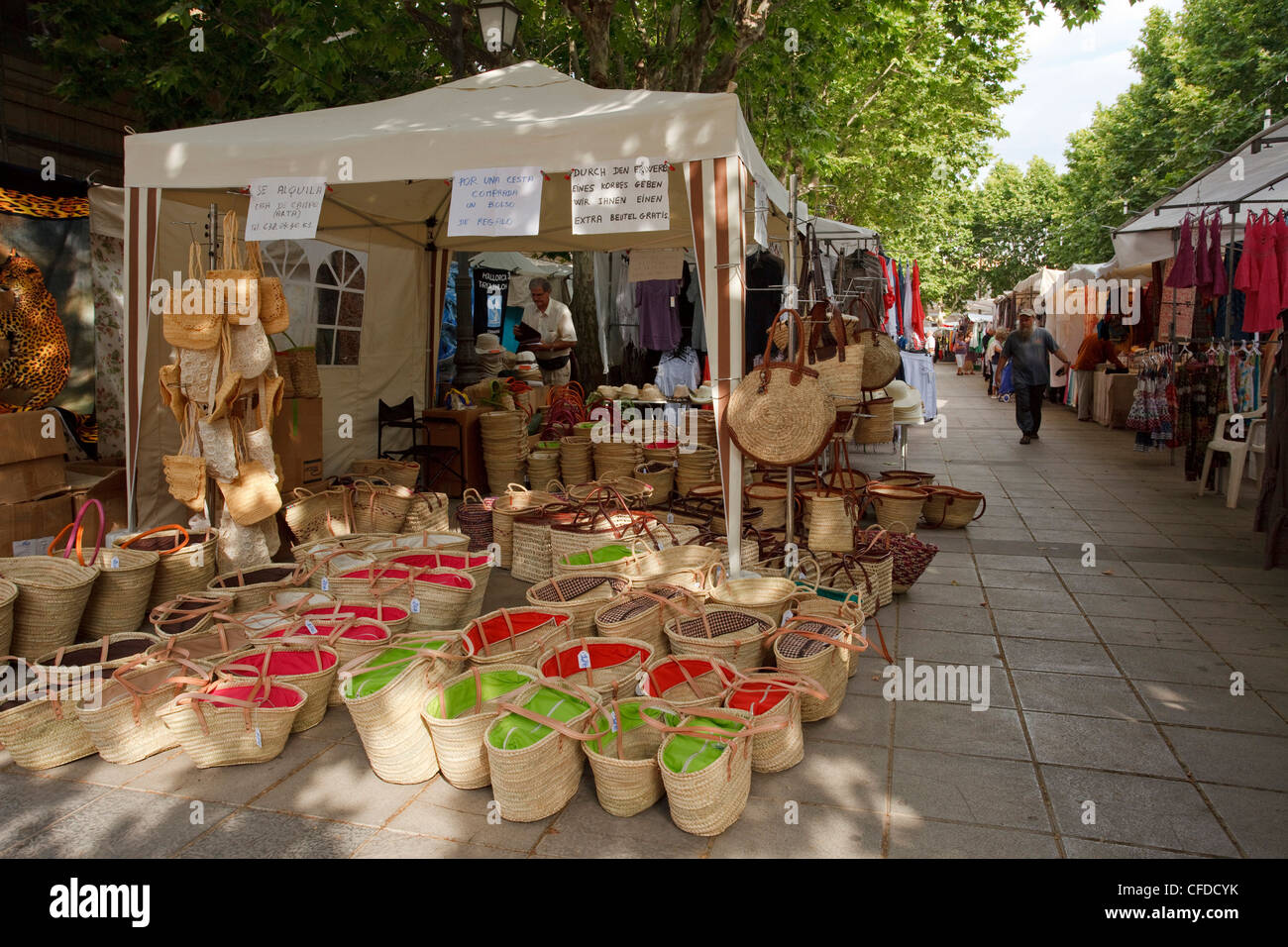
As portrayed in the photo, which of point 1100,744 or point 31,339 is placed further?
point 31,339

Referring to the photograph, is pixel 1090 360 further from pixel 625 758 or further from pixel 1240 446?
pixel 625 758

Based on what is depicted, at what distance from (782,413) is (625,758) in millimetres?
2038

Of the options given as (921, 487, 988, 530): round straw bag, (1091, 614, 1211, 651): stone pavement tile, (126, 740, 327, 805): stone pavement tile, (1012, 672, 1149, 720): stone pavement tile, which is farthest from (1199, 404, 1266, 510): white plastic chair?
(126, 740, 327, 805): stone pavement tile

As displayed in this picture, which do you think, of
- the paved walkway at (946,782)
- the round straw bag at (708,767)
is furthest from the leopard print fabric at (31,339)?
the round straw bag at (708,767)

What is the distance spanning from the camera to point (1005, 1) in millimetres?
11438

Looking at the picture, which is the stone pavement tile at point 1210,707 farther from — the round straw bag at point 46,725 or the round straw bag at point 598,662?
the round straw bag at point 46,725

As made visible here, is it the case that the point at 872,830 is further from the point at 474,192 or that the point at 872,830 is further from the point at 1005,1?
the point at 1005,1

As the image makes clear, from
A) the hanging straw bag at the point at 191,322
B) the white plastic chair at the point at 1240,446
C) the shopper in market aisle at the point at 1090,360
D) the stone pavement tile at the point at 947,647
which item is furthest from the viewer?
the shopper in market aisle at the point at 1090,360

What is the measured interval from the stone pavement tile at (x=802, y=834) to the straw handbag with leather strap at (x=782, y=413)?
1855 mm

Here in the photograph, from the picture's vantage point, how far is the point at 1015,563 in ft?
19.6

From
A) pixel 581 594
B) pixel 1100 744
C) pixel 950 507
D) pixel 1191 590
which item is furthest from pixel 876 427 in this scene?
pixel 1100 744

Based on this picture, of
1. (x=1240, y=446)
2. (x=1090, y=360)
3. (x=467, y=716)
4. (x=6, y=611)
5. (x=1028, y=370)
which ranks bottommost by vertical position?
(x=467, y=716)

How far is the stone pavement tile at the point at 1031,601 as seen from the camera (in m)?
4.93

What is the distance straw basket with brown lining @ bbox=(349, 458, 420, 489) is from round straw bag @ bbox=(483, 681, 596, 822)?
416 centimetres
